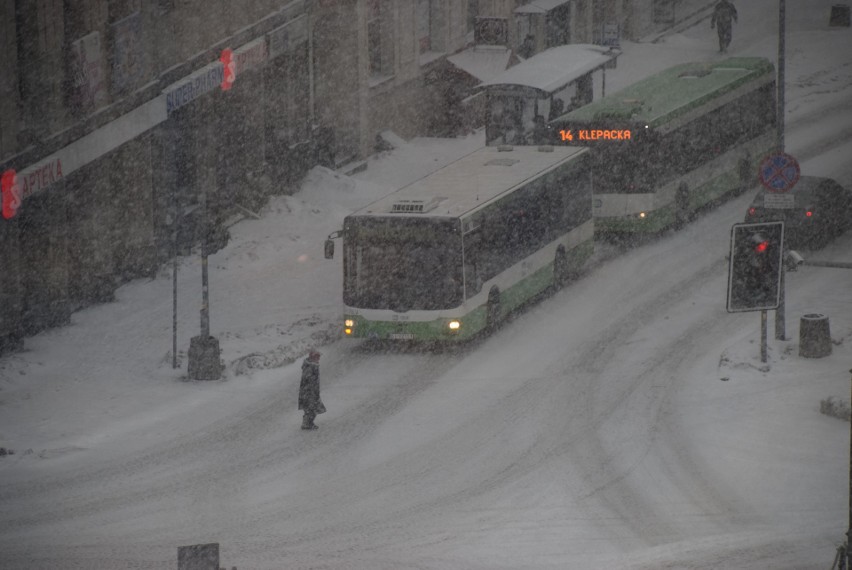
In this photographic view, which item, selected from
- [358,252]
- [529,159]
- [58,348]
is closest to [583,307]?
[529,159]

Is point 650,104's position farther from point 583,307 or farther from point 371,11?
point 371,11

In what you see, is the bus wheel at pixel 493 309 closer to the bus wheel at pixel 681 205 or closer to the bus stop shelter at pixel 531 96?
the bus wheel at pixel 681 205

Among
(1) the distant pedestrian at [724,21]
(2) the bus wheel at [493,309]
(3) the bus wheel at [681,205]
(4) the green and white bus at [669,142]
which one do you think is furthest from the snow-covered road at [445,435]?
(1) the distant pedestrian at [724,21]

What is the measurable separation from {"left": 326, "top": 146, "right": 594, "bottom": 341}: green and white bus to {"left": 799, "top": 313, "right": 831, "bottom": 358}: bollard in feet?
18.9

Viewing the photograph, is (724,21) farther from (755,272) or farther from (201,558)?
(201,558)

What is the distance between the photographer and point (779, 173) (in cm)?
2605

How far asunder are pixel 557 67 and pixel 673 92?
15.1 ft

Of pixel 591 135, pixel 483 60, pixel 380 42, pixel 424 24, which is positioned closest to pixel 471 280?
pixel 591 135

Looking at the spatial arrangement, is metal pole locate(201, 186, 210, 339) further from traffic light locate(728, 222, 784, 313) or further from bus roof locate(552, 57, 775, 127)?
bus roof locate(552, 57, 775, 127)

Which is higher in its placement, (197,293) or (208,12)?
(208,12)

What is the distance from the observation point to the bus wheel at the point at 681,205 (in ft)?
115

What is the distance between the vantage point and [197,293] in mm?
31391

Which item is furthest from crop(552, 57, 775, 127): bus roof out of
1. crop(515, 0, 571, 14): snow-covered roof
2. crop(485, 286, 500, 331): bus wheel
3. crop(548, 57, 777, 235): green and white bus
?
crop(515, 0, 571, 14): snow-covered roof

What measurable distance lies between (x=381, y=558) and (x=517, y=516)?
235cm
